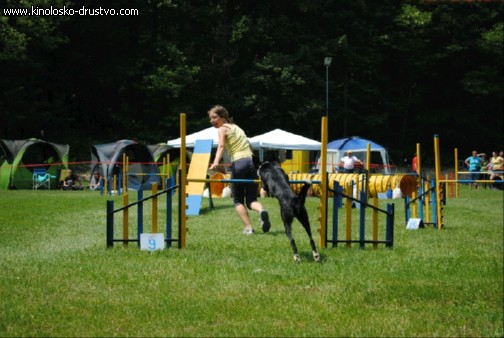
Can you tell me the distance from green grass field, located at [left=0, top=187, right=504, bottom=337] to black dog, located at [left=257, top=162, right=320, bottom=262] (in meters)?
0.28

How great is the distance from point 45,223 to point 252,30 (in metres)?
22.6

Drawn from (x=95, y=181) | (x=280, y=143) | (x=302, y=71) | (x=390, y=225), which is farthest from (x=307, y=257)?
(x=302, y=71)

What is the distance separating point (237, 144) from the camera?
10.0m

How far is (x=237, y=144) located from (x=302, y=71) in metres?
32.3

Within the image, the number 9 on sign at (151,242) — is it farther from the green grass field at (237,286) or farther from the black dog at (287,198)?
the black dog at (287,198)

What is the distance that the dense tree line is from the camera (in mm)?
24156

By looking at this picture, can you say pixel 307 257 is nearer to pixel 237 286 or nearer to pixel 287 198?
pixel 287 198

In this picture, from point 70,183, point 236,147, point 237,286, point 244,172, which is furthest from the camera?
point 70,183

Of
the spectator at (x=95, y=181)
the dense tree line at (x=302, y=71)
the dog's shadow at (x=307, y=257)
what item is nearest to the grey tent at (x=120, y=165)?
the spectator at (x=95, y=181)

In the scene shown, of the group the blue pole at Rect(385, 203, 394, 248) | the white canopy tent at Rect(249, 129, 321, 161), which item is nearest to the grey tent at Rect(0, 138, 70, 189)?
the blue pole at Rect(385, 203, 394, 248)

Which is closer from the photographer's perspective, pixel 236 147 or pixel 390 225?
pixel 390 225

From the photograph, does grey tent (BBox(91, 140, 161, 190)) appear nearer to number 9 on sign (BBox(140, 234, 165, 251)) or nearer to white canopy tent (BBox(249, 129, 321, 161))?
white canopy tent (BBox(249, 129, 321, 161))

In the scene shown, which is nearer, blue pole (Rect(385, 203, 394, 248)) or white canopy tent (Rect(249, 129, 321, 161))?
blue pole (Rect(385, 203, 394, 248))

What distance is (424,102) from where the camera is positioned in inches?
1962
